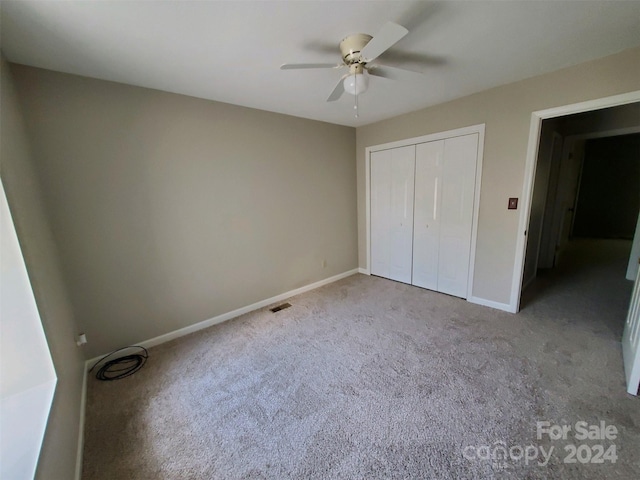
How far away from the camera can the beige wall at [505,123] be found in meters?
2.06

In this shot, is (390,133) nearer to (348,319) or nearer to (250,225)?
(250,225)

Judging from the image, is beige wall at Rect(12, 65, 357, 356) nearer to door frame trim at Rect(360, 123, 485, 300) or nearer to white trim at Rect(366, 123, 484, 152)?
white trim at Rect(366, 123, 484, 152)

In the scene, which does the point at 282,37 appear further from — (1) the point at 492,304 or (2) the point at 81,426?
(1) the point at 492,304

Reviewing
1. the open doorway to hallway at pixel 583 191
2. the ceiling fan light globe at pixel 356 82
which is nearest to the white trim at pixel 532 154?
the open doorway to hallway at pixel 583 191

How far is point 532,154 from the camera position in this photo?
2482 mm

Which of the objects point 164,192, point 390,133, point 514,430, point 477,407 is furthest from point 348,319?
→ point 390,133

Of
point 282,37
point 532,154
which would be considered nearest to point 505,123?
point 532,154

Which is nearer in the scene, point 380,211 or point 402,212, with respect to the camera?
point 402,212

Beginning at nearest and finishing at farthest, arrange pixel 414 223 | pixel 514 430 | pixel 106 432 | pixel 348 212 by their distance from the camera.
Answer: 1. pixel 514 430
2. pixel 106 432
3. pixel 414 223
4. pixel 348 212

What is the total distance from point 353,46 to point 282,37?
1.48 ft

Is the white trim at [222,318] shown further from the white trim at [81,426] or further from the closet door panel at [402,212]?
the closet door panel at [402,212]

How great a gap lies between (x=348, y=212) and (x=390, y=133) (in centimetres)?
128

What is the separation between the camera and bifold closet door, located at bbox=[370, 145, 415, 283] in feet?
11.5

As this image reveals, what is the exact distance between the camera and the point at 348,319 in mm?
2855
